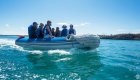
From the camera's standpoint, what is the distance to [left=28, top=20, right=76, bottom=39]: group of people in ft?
50.2

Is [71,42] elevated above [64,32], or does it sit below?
below

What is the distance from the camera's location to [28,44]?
15656 mm

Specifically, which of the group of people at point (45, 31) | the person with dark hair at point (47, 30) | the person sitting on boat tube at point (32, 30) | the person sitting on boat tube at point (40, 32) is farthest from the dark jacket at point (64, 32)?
the person sitting on boat tube at point (32, 30)

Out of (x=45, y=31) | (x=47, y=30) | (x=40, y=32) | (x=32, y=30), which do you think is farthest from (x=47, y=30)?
(x=32, y=30)

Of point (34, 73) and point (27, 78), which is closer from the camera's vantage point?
point (27, 78)

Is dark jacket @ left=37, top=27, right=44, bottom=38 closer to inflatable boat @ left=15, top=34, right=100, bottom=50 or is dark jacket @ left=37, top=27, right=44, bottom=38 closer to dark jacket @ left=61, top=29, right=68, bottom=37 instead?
inflatable boat @ left=15, top=34, right=100, bottom=50

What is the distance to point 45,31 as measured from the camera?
50.1 feet

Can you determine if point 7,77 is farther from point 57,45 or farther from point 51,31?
point 51,31

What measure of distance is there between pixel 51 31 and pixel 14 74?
9338mm

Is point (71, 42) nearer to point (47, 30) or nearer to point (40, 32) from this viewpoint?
point (47, 30)

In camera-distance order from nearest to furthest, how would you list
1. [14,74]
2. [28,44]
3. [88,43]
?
[14,74] < [88,43] < [28,44]

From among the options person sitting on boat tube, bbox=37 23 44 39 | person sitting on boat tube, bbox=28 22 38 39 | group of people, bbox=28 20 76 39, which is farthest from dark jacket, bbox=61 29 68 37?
person sitting on boat tube, bbox=28 22 38 39

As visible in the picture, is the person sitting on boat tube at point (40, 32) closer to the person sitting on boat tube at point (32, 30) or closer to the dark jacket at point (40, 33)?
the dark jacket at point (40, 33)

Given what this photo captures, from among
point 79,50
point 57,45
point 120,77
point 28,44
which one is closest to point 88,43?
point 79,50
